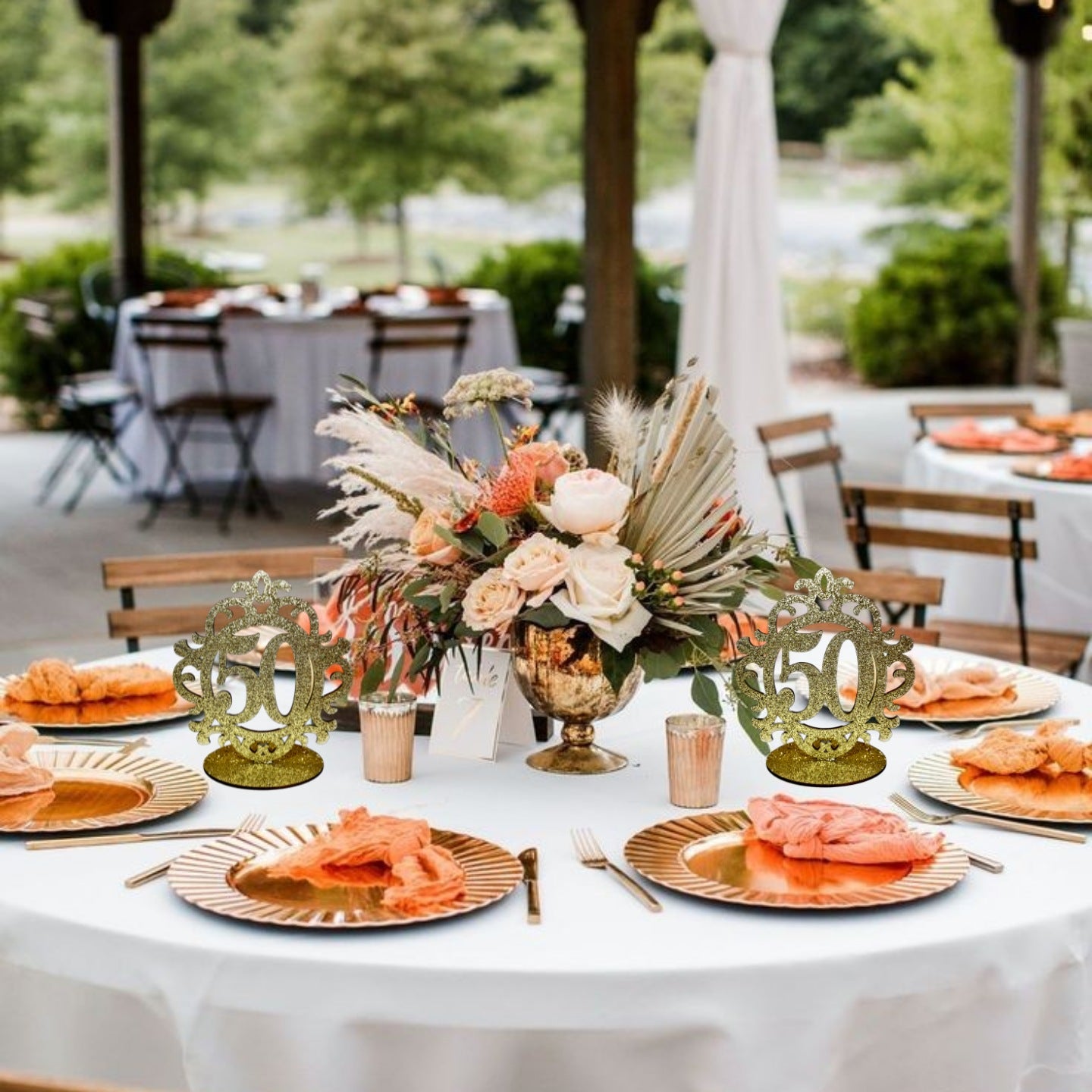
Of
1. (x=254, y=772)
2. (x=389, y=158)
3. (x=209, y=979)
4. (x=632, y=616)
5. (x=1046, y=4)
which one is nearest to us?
(x=209, y=979)

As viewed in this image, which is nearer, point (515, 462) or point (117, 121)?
point (515, 462)

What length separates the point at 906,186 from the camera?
19094 mm

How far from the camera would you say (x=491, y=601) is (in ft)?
8.02

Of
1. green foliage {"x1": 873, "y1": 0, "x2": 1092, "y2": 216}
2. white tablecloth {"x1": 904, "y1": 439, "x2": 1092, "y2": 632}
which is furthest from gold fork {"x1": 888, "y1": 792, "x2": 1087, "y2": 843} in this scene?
green foliage {"x1": 873, "y1": 0, "x2": 1092, "y2": 216}

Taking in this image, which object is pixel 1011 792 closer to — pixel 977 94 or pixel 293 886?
pixel 293 886

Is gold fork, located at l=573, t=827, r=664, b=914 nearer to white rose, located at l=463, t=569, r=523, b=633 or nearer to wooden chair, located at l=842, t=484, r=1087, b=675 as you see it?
white rose, located at l=463, t=569, r=523, b=633

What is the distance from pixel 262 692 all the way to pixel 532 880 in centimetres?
61

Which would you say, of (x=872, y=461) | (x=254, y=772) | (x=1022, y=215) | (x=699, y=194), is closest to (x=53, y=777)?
(x=254, y=772)

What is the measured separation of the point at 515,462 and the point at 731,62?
13.7 ft

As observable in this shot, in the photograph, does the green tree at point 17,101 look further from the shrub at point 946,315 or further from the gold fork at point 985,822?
the gold fork at point 985,822

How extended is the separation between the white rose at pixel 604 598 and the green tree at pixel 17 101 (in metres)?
15.7

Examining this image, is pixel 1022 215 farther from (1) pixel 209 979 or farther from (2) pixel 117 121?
(1) pixel 209 979

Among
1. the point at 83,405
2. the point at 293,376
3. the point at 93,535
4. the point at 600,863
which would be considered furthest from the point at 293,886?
the point at 83,405

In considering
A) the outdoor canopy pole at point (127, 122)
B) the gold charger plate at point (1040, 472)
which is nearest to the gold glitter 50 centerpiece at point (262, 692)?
the gold charger plate at point (1040, 472)
